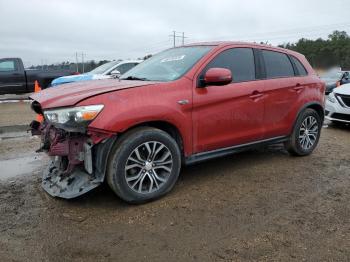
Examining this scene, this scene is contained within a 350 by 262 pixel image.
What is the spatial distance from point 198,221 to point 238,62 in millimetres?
2303

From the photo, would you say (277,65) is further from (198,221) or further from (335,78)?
(335,78)

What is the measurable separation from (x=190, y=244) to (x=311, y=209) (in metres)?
1.52

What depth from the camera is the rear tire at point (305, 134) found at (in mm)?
5858

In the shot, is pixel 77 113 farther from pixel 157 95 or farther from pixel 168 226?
pixel 168 226

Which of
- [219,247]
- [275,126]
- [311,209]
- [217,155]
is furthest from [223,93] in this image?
[219,247]

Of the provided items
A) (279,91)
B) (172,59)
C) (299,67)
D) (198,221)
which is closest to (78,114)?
(198,221)

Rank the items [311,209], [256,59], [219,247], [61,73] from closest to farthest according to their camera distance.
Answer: [219,247] < [311,209] < [256,59] < [61,73]

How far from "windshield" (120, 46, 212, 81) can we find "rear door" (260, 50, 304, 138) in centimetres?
107

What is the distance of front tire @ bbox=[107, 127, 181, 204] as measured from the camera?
152 inches

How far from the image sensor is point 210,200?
4266 millimetres

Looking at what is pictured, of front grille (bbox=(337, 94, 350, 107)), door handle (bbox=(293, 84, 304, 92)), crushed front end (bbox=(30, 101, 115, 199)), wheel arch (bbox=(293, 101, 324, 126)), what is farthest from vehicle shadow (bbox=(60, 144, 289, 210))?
front grille (bbox=(337, 94, 350, 107))

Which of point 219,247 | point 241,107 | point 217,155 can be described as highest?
point 241,107

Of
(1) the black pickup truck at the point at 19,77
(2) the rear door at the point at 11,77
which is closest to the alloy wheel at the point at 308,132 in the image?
(1) the black pickup truck at the point at 19,77

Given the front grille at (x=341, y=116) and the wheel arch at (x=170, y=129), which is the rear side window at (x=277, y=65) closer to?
the wheel arch at (x=170, y=129)
